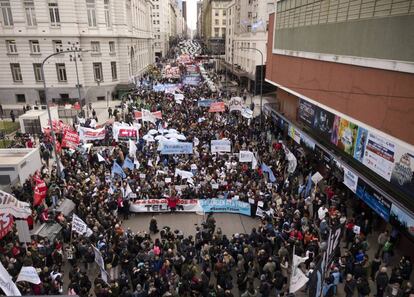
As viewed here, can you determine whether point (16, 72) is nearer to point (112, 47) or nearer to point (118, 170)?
point (112, 47)

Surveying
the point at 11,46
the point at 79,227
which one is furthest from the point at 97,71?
the point at 79,227

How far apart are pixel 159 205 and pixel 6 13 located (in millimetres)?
37641

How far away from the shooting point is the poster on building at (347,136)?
58.9 ft

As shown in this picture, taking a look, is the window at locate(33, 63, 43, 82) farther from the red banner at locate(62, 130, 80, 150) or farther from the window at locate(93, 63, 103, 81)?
the red banner at locate(62, 130, 80, 150)

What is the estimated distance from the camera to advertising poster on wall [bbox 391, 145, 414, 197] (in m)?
13.2

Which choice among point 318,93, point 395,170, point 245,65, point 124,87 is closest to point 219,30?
point 245,65

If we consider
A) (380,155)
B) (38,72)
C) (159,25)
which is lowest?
(380,155)

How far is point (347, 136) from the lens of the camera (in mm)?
18656

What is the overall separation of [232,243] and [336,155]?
8.96 meters

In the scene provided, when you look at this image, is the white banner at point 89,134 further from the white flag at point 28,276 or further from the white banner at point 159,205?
the white flag at point 28,276

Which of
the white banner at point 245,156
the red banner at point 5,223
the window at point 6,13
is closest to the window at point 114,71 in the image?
the window at point 6,13

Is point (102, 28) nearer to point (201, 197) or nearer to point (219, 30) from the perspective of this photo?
point (201, 197)

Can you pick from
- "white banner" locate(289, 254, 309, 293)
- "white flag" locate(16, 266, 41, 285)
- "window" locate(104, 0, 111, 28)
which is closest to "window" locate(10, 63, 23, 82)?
"window" locate(104, 0, 111, 28)

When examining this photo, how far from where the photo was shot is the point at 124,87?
1935 inches
